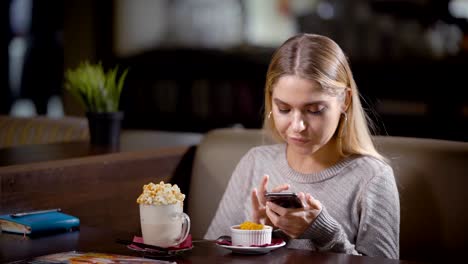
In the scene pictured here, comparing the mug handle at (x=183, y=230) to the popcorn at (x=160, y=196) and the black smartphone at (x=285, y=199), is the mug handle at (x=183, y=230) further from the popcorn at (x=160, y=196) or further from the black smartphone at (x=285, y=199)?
the black smartphone at (x=285, y=199)

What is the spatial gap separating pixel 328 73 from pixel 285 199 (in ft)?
1.50

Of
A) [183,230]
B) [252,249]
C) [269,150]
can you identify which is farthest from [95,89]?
[252,249]

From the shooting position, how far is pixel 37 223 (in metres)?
2.14

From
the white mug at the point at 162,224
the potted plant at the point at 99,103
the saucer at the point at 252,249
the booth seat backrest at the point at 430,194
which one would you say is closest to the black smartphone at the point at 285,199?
the saucer at the point at 252,249

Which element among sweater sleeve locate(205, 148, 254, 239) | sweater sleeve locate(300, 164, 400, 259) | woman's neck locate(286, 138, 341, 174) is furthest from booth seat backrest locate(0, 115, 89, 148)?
sweater sleeve locate(300, 164, 400, 259)

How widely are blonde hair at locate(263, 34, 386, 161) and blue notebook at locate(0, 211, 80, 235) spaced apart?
693 mm

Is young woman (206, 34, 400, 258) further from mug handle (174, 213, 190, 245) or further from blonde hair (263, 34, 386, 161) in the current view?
mug handle (174, 213, 190, 245)

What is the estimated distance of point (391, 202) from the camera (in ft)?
7.60

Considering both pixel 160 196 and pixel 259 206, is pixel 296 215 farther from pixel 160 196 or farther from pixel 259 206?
pixel 160 196

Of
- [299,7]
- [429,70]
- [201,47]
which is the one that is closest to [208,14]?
[201,47]

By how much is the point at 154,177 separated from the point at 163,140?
0.38 metres

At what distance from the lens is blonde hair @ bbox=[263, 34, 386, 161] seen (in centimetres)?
229

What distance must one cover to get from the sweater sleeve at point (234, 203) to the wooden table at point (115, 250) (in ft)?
1.49

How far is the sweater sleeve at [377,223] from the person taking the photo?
2.25 m
